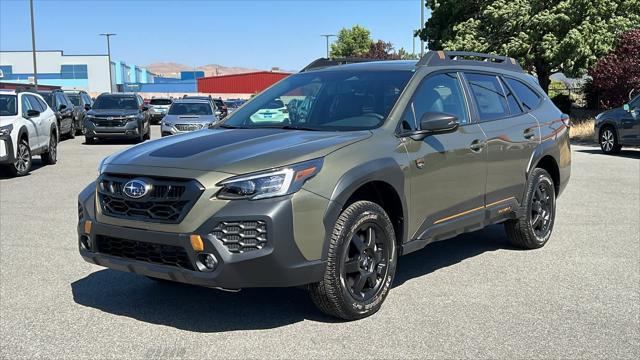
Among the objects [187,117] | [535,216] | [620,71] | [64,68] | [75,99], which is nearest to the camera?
[535,216]

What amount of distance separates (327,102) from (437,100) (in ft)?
2.96

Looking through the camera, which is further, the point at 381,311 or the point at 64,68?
the point at 64,68

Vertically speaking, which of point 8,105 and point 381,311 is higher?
point 8,105

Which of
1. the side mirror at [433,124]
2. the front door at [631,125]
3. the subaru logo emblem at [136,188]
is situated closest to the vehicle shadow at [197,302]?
the subaru logo emblem at [136,188]

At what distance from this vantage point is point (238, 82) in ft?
320

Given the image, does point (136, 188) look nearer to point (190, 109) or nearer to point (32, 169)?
point (32, 169)

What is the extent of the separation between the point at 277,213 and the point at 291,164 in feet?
→ 1.11

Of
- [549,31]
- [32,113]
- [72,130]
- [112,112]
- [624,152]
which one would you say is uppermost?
[549,31]

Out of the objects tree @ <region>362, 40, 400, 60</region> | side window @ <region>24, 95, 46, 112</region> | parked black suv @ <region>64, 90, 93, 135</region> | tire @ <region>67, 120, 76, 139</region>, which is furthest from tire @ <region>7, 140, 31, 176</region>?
tree @ <region>362, 40, 400, 60</region>

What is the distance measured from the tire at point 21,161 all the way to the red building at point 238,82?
8276 centimetres

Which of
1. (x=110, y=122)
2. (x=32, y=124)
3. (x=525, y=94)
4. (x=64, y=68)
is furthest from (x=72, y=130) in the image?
(x=64, y=68)

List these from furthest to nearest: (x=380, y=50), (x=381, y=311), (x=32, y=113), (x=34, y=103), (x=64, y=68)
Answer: (x=64, y=68)
(x=380, y=50)
(x=34, y=103)
(x=32, y=113)
(x=381, y=311)

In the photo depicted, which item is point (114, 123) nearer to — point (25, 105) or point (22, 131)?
point (25, 105)

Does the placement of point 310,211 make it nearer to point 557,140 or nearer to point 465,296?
point 465,296
